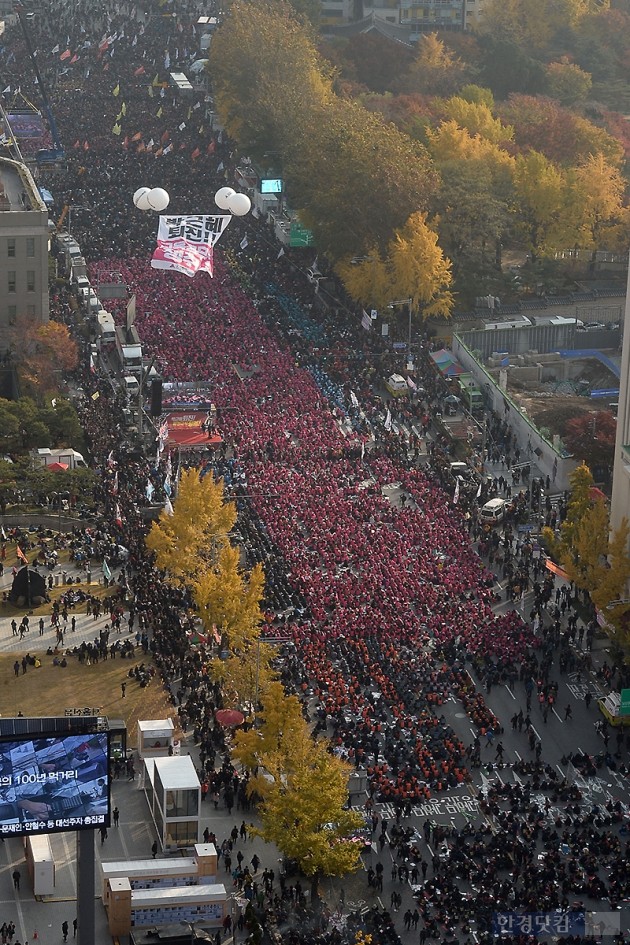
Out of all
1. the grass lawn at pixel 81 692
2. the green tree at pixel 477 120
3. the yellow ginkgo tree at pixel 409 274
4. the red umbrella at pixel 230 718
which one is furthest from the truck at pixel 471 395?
the green tree at pixel 477 120

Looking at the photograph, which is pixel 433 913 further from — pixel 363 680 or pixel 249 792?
pixel 363 680

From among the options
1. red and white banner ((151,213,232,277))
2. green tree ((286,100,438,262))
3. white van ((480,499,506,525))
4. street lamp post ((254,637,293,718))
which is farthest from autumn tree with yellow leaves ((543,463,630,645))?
green tree ((286,100,438,262))

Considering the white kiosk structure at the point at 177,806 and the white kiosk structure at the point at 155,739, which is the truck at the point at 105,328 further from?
the white kiosk structure at the point at 177,806

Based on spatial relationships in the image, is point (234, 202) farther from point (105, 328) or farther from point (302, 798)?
point (302, 798)

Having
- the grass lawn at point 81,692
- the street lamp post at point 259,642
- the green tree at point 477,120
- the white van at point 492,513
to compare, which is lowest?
the green tree at point 477,120

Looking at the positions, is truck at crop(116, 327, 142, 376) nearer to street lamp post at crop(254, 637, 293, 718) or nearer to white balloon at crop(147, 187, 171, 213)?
white balloon at crop(147, 187, 171, 213)

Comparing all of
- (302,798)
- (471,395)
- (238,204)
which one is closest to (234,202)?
(238,204)
